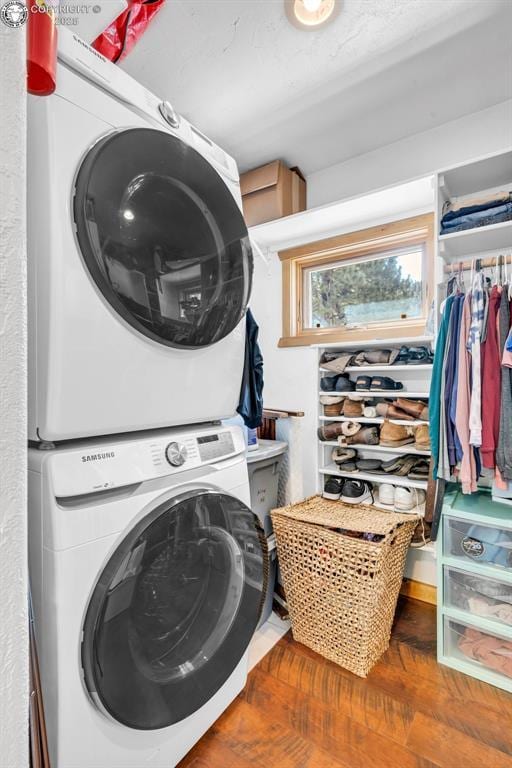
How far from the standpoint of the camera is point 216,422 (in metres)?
1.25

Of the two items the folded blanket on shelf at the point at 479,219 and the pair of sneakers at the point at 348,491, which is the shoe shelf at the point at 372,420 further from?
the folded blanket on shelf at the point at 479,219

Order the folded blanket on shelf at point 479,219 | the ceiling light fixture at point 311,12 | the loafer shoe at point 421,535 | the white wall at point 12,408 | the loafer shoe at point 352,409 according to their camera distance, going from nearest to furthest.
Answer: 1. the white wall at point 12,408
2. the ceiling light fixture at point 311,12
3. the folded blanket on shelf at point 479,219
4. the loafer shoe at point 421,535
5. the loafer shoe at point 352,409

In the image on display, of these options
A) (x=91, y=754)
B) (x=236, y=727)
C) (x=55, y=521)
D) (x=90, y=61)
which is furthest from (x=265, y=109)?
(x=236, y=727)

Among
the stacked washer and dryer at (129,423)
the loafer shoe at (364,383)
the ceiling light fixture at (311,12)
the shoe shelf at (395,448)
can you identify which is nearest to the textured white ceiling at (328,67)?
the ceiling light fixture at (311,12)

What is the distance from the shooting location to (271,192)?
2266 millimetres

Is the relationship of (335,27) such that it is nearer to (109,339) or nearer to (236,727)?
(109,339)

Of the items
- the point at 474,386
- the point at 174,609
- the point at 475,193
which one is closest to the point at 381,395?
the point at 474,386

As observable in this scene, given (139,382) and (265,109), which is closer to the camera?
(139,382)

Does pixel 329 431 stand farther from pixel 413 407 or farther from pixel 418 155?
pixel 418 155

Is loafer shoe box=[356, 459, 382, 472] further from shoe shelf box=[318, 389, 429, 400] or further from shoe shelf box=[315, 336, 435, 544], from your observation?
shoe shelf box=[318, 389, 429, 400]

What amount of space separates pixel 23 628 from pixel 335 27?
1.95 metres

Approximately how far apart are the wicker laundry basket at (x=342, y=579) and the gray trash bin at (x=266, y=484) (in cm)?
8

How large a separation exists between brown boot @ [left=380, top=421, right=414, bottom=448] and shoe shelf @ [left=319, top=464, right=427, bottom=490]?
0.57 feet

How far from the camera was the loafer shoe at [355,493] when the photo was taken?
78.4 inches
